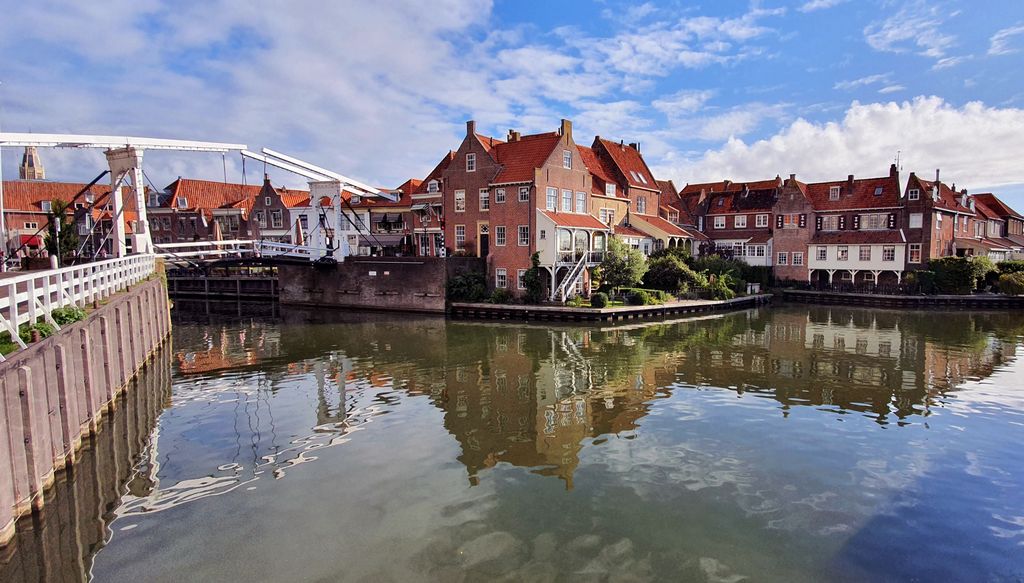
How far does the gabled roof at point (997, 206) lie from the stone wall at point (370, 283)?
64.5 meters

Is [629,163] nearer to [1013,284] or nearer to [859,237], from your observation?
[859,237]

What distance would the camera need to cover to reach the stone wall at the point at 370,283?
142 ft

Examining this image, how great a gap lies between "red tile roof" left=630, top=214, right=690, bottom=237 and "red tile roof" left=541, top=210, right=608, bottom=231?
10.8m

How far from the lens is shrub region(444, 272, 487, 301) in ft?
140

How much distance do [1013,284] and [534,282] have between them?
127 feet

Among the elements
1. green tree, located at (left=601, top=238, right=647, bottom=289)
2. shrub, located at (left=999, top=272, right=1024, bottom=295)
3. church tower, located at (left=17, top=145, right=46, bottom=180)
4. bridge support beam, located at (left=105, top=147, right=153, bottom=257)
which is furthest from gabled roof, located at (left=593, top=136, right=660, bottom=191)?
church tower, located at (left=17, top=145, right=46, bottom=180)

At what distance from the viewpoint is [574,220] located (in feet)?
139

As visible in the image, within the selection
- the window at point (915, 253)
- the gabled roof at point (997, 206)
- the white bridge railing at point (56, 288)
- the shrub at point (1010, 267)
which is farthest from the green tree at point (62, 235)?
the gabled roof at point (997, 206)

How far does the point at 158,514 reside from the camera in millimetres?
11188

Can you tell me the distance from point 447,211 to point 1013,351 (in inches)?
1416

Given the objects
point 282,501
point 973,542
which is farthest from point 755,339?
point 282,501

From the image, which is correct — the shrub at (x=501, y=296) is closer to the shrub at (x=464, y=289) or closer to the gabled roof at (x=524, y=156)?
the shrub at (x=464, y=289)

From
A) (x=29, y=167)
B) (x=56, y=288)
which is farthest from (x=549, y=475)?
(x=29, y=167)

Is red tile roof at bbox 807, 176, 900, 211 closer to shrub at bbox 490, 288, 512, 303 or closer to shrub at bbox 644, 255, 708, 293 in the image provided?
shrub at bbox 644, 255, 708, 293
